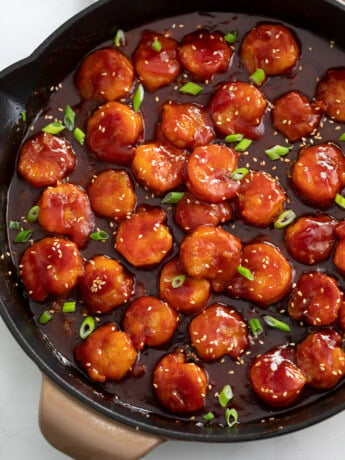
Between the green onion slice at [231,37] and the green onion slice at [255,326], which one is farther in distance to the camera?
the green onion slice at [231,37]

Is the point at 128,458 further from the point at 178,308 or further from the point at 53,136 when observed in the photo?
the point at 53,136

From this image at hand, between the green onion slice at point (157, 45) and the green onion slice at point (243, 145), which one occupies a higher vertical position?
the green onion slice at point (157, 45)

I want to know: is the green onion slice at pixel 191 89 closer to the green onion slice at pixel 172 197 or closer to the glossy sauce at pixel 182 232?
the glossy sauce at pixel 182 232

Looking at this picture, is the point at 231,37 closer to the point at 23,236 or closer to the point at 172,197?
the point at 172,197

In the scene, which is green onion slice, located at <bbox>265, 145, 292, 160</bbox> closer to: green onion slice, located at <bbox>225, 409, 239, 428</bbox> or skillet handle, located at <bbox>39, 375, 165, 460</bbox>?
green onion slice, located at <bbox>225, 409, 239, 428</bbox>

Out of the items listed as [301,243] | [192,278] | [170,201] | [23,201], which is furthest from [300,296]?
[23,201]

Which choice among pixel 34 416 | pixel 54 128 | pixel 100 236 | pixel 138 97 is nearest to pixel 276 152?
pixel 138 97

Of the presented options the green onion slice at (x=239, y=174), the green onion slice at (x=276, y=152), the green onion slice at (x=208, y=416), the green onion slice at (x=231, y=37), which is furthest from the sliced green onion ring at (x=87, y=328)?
the green onion slice at (x=231, y=37)
